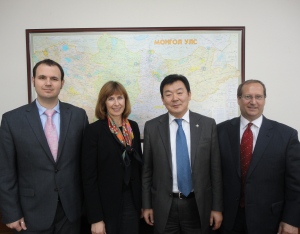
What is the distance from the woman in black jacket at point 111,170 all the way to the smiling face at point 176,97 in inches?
13.1

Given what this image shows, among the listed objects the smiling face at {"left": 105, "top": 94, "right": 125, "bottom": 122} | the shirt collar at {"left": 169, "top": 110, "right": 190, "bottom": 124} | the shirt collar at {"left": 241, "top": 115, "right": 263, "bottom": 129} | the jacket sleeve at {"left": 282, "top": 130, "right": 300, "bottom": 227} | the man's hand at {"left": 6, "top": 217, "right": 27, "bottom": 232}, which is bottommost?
the man's hand at {"left": 6, "top": 217, "right": 27, "bottom": 232}

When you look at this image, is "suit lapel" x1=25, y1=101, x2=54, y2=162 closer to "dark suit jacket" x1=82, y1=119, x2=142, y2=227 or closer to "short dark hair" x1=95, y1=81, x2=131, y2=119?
"dark suit jacket" x1=82, y1=119, x2=142, y2=227

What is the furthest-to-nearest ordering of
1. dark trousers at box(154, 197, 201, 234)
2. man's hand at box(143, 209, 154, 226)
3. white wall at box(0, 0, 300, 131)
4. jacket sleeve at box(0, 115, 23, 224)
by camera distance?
white wall at box(0, 0, 300, 131) < man's hand at box(143, 209, 154, 226) < dark trousers at box(154, 197, 201, 234) < jacket sleeve at box(0, 115, 23, 224)

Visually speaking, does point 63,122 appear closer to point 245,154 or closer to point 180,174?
point 180,174

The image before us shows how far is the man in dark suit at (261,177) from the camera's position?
1.60 metres

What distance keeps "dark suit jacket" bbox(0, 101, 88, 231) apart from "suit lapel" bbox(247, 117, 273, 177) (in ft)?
4.15

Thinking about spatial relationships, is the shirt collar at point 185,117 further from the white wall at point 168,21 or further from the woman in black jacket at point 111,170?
the white wall at point 168,21

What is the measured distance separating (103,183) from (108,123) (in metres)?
0.43

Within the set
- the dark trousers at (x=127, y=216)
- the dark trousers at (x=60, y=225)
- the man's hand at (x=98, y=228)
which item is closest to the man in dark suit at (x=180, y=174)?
the dark trousers at (x=127, y=216)

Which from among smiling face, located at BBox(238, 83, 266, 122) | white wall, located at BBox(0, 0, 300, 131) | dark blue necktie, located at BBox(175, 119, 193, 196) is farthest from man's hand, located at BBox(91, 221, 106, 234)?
white wall, located at BBox(0, 0, 300, 131)

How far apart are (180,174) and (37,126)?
104cm

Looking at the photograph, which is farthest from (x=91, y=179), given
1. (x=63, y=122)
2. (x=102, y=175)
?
(x=63, y=122)

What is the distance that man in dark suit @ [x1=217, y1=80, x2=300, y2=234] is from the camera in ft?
5.24

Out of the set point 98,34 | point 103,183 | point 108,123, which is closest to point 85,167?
point 103,183
